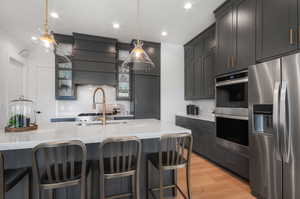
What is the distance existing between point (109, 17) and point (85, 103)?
2.34 meters

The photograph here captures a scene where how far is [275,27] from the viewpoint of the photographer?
1.78m

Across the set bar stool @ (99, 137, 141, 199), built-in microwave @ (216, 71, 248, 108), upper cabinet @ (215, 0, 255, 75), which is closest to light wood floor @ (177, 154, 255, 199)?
bar stool @ (99, 137, 141, 199)

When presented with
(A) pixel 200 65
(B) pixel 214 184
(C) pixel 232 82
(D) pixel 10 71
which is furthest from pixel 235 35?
(D) pixel 10 71

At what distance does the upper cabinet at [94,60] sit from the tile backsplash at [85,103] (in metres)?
0.38

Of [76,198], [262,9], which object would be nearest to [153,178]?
[76,198]

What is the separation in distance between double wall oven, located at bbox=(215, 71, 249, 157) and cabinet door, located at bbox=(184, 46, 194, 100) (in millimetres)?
1444

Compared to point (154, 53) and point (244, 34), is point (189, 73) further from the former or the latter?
point (244, 34)

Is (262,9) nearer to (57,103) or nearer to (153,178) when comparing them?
(153,178)

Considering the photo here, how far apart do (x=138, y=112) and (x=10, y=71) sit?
10.5 ft

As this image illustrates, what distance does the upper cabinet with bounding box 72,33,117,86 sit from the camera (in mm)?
3719

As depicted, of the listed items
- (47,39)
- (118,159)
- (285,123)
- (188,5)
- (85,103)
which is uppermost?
(188,5)

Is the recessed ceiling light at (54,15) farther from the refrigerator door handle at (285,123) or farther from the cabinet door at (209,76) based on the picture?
the refrigerator door handle at (285,123)

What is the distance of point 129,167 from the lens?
4.61 feet

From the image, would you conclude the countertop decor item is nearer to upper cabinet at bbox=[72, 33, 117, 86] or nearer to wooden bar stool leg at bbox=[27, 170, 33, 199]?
wooden bar stool leg at bbox=[27, 170, 33, 199]
